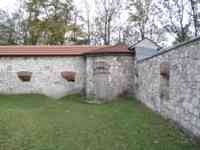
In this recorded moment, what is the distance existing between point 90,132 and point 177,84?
2448mm

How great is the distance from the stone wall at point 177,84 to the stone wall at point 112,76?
2462mm

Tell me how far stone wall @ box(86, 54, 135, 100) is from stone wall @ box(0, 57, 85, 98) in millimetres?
1404

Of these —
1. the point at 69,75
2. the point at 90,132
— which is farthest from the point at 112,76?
the point at 90,132

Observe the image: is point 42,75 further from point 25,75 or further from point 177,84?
point 177,84

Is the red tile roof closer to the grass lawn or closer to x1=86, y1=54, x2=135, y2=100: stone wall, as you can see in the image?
x1=86, y1=54, x2=135, y2=100: stone wall

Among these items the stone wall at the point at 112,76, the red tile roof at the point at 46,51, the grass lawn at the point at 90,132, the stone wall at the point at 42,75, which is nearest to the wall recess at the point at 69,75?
the stone wall at the point at 42,75

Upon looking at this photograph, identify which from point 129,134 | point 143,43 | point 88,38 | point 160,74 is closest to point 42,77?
point 143,43

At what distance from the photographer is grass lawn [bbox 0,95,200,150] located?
14.1ft

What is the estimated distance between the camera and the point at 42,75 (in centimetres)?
1226

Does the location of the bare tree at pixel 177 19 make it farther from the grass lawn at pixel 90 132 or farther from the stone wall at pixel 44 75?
the grass lawn at pixel 90 132

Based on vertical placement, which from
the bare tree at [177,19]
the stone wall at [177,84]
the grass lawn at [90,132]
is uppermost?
the bare tree at [177,19]

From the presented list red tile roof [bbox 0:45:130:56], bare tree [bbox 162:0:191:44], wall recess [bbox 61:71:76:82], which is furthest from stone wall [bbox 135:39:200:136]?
bare tree [bbox 162:0:191:44]

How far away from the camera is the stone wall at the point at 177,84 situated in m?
4.51

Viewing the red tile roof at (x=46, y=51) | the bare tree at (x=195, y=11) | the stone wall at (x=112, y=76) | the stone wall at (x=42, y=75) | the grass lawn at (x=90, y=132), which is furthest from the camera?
the bare tree at (x=195, y=11)
